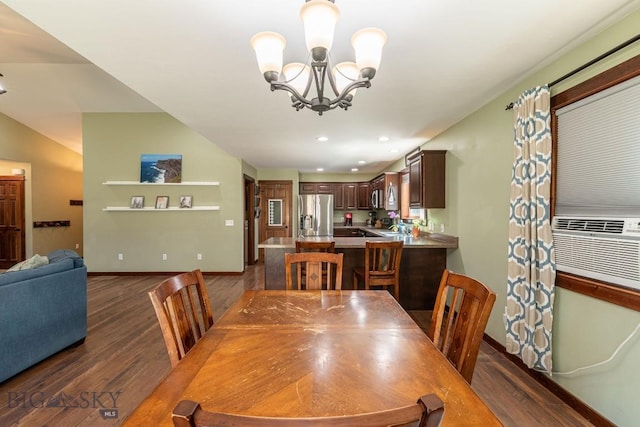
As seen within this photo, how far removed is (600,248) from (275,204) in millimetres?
6288

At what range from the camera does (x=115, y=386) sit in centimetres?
215

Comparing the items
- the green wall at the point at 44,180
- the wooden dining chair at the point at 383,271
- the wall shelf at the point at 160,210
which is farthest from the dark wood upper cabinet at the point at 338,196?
the green wall at the point at 44,180

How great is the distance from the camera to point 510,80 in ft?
7.70

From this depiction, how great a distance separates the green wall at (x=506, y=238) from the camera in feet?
5.27

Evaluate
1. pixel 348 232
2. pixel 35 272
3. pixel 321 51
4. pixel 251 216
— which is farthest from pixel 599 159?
pixel 251 216

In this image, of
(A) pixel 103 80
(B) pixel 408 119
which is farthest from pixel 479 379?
(A) pixel 103 80

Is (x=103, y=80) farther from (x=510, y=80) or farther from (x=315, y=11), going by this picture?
(x=510, y=80)

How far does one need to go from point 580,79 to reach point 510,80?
543 mm

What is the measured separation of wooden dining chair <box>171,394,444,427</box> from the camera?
418mm

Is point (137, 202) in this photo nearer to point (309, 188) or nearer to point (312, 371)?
point (309, 188)

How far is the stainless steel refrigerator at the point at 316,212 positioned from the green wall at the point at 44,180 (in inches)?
228

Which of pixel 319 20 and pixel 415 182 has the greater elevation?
pixel 319 20

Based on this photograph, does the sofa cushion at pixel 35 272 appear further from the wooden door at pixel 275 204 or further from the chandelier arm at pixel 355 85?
the wooden door at pixel 275 204

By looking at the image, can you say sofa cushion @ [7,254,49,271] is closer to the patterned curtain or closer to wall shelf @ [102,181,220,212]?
wall shelf @ [102,181,220,212]
